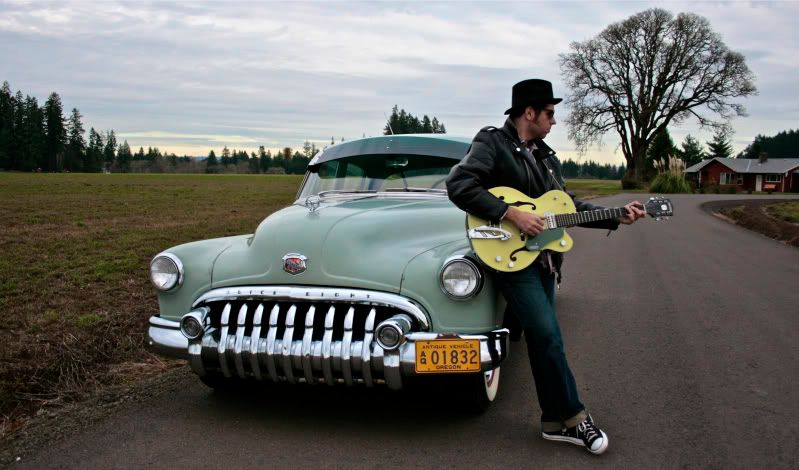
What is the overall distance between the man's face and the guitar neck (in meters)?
0.48

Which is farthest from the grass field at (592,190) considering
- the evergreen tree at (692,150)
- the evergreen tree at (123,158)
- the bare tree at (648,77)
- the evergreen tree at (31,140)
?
the evergreen tree at (123,158)

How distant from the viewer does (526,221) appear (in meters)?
3.53

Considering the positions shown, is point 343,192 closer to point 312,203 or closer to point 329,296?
point 312,203

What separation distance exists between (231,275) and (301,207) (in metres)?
0.99

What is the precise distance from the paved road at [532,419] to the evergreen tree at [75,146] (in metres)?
113

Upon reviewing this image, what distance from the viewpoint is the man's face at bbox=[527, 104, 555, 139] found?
12.3 feet

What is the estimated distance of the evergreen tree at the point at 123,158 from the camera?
128500 mm

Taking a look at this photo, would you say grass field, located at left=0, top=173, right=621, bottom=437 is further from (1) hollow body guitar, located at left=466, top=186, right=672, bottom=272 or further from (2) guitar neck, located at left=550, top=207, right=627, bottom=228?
(2) guitar neck, located at left=550, top=207, right=627, bottom=228

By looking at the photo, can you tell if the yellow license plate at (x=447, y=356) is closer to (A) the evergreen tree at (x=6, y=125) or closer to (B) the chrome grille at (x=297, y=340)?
(B) the chrome grille at (x=297, y=340)

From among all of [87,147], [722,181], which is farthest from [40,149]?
[722,181]

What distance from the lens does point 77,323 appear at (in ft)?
20.5

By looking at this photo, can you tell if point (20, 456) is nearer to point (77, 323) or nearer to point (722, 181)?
point (77, 323)

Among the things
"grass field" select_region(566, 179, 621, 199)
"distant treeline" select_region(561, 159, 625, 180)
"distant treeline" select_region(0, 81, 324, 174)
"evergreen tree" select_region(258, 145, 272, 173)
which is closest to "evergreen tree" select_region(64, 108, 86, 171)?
"distant treeline" select_region(0, 81, 324, 174)

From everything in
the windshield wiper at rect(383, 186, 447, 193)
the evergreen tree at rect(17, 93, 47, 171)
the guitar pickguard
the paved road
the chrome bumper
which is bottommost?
the paved road
